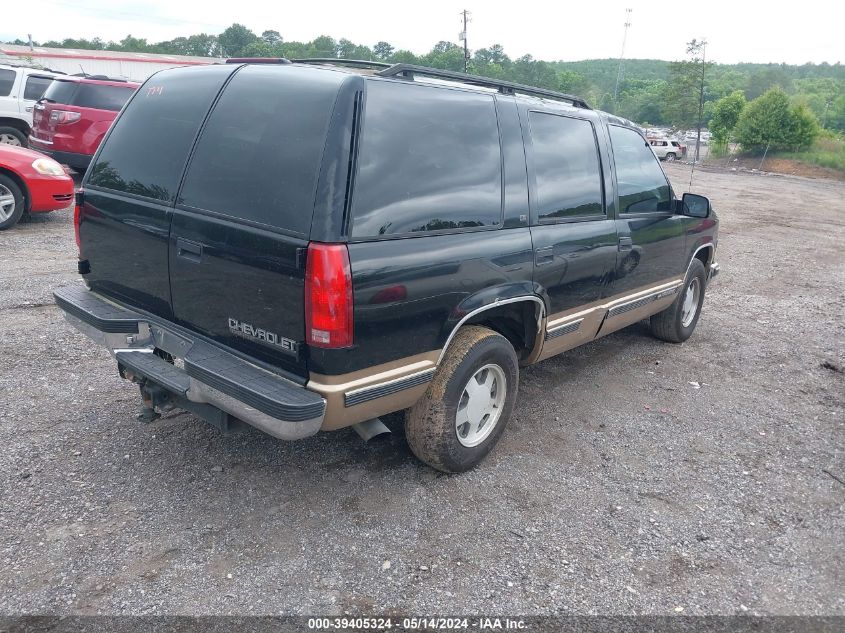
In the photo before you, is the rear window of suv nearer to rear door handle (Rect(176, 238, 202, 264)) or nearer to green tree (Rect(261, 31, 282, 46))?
rear door handle (Rect(176, 238, 202, 264))

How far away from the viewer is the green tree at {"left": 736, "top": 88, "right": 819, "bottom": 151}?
133 feet

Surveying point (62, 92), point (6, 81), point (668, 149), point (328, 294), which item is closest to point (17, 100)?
point (6, 81)

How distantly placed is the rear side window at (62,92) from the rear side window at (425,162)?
10069mm

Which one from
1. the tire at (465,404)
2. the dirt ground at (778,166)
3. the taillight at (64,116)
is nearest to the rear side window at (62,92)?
the taillight at (64,116)

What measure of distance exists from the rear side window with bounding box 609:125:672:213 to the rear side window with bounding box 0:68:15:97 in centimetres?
1257

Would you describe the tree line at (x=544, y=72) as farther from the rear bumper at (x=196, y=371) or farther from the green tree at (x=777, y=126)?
the rear bumper at (x=196, y=371)

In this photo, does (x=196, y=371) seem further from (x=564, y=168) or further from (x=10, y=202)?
(x=10, y=202)

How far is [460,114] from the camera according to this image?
338cm

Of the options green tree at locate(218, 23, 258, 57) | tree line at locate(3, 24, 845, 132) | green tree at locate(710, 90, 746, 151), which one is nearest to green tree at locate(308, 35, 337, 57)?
tree line at locate(3, 24, 845, 132)

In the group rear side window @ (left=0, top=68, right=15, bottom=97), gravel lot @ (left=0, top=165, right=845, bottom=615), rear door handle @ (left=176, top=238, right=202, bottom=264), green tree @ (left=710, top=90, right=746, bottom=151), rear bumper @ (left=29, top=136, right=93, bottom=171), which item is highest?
green tree @ (left=710, top=90, right=746, bottom=151)

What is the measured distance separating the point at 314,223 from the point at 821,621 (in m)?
2.70

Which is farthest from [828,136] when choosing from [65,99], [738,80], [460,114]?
[738,80]

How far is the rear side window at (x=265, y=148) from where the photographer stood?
282 centimetres

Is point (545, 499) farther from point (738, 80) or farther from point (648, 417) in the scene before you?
point (738, 80)
